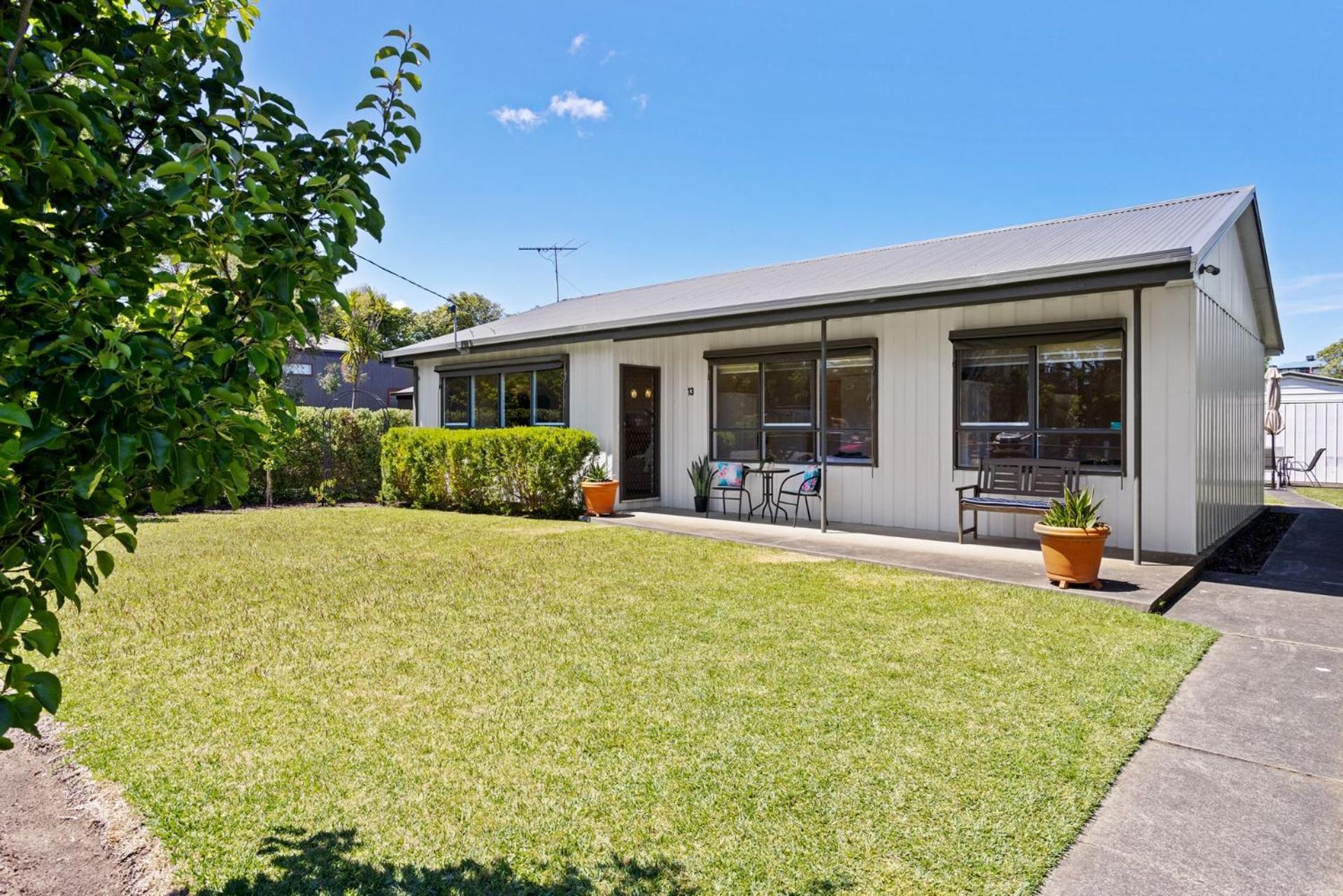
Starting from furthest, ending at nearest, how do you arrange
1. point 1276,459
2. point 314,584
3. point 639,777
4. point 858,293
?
point 1276,459, point 858,293, point 314,584, point 639,777

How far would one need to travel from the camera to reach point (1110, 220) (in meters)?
9.41

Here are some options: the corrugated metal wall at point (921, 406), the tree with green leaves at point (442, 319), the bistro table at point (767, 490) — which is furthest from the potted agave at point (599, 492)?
the tree with green leaves at point (442, 319)

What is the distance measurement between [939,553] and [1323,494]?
1355 centimetres

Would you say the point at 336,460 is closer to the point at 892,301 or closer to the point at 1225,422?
the point at 892,301

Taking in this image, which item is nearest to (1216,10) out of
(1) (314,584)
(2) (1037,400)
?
(2) (1037,400)

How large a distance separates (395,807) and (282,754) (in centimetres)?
76

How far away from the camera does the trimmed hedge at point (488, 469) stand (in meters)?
11.0

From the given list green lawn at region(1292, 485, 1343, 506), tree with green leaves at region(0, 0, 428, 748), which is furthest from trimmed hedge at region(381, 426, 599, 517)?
green lawn at region(1292, 485, 1343, 506)

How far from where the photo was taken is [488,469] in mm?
11703

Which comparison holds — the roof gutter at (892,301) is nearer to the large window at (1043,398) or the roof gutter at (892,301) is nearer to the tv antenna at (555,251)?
the large window at (1043,398)

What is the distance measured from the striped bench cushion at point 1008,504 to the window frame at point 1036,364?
0.62 metres

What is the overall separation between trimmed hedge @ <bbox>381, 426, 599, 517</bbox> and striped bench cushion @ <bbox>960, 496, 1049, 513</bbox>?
18.2ft

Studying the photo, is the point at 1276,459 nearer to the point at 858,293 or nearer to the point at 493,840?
the point at 858,293

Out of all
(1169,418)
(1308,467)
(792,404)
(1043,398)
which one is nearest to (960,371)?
(1043,398)
